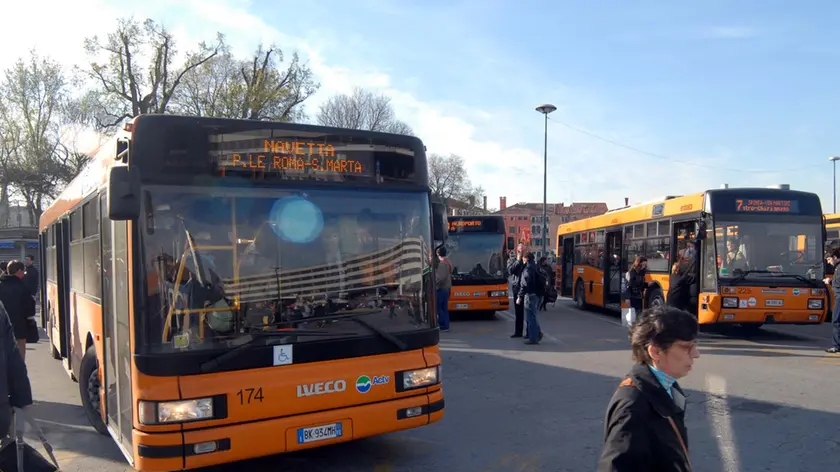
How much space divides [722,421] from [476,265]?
10.1 metres

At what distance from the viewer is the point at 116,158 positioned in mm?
4875

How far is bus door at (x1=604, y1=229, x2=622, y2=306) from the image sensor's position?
16.6m

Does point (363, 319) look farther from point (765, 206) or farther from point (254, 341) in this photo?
point (765, 206)

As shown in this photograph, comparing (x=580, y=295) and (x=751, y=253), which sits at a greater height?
(x=751, y=253)

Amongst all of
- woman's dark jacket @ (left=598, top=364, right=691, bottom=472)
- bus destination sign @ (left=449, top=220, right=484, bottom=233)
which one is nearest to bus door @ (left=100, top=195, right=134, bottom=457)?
woman's dark jacket @ (left=598, top=364, right=691, bottom=472)

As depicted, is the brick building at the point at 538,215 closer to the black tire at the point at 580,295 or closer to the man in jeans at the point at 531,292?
the black tire at the point at 580,295

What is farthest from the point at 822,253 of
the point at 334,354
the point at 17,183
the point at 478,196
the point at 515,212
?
the point at 515,212

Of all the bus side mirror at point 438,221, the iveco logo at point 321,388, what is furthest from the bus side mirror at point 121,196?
the bus side mirror at point 438,221

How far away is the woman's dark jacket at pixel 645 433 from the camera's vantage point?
7.04ft

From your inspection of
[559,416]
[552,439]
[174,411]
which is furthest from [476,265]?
[174,411]

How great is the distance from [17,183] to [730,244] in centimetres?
3845

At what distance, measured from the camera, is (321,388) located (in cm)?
466

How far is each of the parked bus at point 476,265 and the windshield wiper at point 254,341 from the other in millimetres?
11498

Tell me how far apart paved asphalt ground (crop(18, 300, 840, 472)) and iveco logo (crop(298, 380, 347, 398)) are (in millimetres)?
1010
